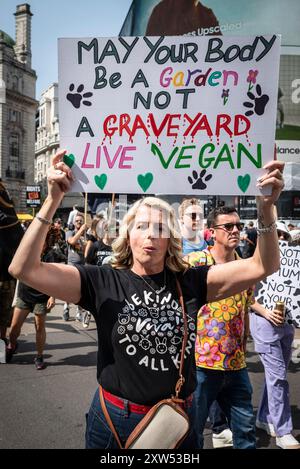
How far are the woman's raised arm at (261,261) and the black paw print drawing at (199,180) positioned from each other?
292mm

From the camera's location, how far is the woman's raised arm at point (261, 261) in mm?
2033

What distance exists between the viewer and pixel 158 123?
89.7 inches

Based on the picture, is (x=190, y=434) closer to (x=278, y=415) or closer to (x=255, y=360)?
(x=278, y=415)

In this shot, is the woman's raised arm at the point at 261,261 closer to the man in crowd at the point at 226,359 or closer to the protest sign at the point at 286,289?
the man in crowd at the point at 226,359

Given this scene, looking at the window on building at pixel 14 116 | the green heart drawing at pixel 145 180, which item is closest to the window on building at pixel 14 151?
the window on building at pixel 14 116

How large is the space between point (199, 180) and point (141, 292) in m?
0.66

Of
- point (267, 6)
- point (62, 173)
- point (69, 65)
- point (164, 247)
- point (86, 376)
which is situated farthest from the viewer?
point (267, 6)

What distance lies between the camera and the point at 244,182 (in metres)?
2.19

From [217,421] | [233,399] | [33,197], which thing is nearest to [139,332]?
[233,399]

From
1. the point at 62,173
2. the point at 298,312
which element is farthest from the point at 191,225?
the point at 62,173

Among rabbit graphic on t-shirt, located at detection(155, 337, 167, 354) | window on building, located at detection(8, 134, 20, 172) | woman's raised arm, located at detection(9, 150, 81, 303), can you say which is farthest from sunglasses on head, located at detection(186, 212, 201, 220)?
window on building, located at detection(8, 134, 20, 172)

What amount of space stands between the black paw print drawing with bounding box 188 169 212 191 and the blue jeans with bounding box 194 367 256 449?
1357 millimetres

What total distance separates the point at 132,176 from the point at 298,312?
249 cm

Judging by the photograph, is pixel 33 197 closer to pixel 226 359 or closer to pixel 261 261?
pixel 226 359
